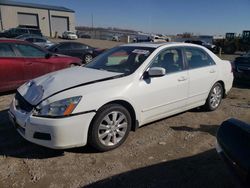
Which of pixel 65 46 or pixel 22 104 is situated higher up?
pixel 65 46

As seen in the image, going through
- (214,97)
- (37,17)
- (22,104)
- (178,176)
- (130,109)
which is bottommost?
(178,176)

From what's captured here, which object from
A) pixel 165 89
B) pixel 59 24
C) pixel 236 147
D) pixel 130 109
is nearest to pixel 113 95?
pixel 130 109

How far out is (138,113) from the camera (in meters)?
3.90

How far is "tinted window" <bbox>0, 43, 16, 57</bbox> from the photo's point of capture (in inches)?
251

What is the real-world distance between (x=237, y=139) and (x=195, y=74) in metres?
2.70

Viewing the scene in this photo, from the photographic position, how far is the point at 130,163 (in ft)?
11.1

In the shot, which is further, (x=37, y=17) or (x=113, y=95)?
(x=37, y=17)

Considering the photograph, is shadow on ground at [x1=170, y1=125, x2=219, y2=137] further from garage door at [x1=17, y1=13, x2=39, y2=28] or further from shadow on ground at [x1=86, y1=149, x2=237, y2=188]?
garage door at [x1=17, y1=13, x2=39, y2=28]

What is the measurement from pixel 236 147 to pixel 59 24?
173 feet

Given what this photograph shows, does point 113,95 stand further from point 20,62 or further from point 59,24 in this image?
point 59,24

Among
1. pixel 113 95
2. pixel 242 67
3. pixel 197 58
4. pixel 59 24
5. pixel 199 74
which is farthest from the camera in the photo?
pixel 59 24

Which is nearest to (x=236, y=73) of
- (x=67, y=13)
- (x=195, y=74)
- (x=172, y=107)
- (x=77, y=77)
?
(x=195, y=74)

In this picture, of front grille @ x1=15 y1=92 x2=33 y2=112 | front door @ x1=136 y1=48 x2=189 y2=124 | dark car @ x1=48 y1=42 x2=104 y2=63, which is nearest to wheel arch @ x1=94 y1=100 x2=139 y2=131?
front door @ x1=136 y1=48 x2=189 y2=124

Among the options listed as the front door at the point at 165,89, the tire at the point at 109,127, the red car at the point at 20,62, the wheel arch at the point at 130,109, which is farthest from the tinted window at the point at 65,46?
the tire at the point at 109,127
